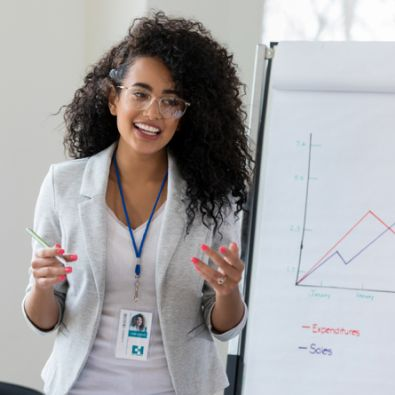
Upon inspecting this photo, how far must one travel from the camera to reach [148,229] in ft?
4.69

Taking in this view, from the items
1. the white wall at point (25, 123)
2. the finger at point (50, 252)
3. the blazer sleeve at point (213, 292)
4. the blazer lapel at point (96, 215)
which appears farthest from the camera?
the white wall at point (25, 123)

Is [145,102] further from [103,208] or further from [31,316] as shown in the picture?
[31,316]

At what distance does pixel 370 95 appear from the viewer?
1.58m

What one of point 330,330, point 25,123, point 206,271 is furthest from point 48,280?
point 25,123

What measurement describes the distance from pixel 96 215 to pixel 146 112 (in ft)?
0.81

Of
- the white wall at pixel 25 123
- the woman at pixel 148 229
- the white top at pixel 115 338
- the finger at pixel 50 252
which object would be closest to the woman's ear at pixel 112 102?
the woman at pixel 148 229

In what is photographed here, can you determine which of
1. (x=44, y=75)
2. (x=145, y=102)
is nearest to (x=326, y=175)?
(x=145, y=102)

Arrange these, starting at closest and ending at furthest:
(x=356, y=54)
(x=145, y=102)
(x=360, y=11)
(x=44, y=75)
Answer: (x=145, y=102)
(x=356, y=54)
(x=360, y=11)
(x=44, y=75)

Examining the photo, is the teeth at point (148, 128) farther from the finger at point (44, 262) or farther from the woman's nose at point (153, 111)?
the finger at point (44, 262)

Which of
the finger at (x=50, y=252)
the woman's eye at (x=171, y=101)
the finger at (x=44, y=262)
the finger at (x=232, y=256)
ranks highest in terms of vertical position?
the woman's eye at (x=171, y=101)

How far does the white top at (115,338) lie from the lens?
1.39 meters

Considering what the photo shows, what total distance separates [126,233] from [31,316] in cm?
27

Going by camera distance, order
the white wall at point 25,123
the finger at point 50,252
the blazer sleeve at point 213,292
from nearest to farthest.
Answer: the finger at point 50,252 < the blazer sleeve at point 213,292 < the white wall at point 25,123

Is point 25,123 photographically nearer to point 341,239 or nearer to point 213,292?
point 213,292
